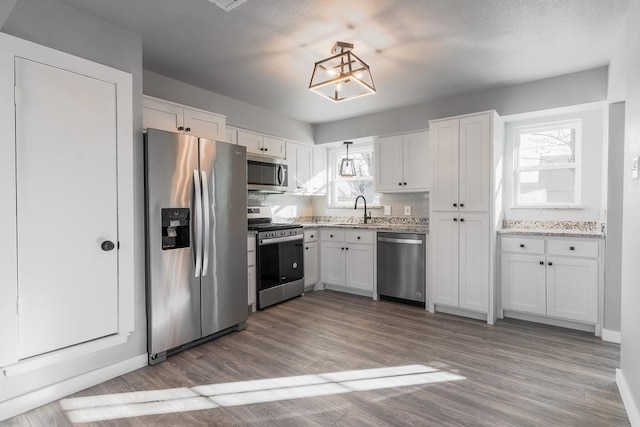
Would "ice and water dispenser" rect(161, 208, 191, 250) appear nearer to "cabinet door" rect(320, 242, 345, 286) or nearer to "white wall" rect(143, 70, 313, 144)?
"white wall" rect(143, 70, 313, 144)

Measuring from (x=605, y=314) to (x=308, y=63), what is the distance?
11.6ft

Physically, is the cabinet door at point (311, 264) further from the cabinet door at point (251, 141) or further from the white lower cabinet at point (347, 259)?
the cabinet door at point (251, 141)

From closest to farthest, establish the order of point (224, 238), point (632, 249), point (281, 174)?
point (632, 249), point (224, 238), point (281, 174)

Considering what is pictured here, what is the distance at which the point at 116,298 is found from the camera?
237cm

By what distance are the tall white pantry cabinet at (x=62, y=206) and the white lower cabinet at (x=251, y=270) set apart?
139 centimetres

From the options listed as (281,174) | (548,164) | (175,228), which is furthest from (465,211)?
(175,228)

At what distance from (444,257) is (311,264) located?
179 cm

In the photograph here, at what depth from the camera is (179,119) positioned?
10.2 ft

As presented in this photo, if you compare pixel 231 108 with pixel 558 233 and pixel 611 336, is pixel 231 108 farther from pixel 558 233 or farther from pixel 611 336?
pixel 611 336

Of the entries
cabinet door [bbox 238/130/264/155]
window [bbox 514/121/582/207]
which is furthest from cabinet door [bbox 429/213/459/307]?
cabinet door [bbox 238/130/264/155]

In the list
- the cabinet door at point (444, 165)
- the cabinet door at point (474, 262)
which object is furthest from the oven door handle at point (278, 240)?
the cabinet door at point (474, 262)

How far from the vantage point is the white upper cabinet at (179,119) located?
289 centimetres

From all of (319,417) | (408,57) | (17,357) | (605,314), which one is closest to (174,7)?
(408,57)

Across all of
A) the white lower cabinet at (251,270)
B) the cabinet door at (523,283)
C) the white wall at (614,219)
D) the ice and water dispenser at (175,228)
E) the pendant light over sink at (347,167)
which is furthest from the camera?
Result: the pendant light over sink at (347,167)
